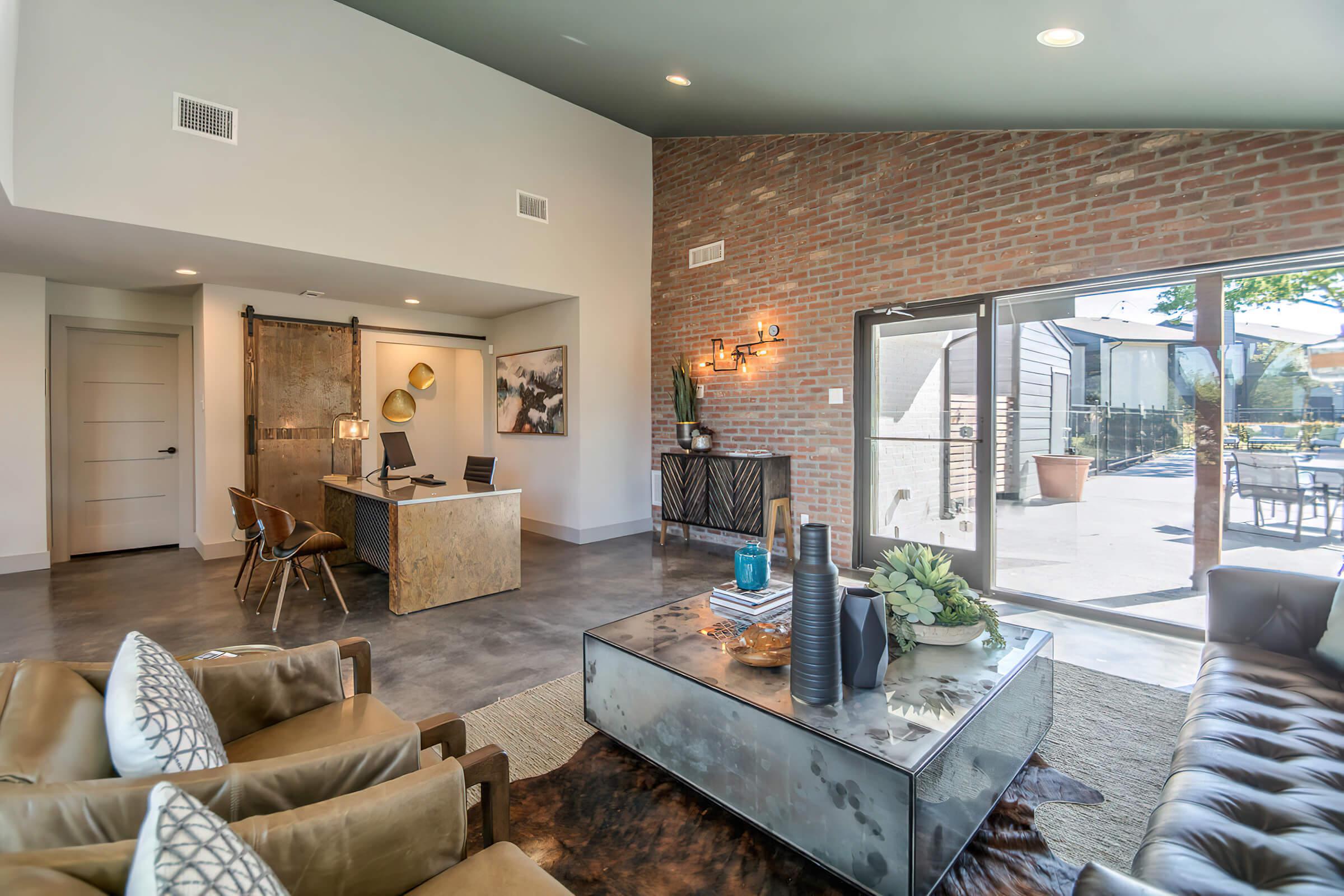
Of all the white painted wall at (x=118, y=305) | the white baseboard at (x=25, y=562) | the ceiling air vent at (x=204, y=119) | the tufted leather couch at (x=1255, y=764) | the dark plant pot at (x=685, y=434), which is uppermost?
the ceiling air vent at (x=204, y=119)

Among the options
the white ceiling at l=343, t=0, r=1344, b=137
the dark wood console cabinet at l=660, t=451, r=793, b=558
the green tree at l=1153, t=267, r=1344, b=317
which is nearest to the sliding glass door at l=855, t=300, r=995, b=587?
the dark wood console cabinet at l=660, t=451, r=793, b=558

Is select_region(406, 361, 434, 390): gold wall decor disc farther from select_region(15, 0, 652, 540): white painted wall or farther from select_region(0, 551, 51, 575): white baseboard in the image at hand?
select_region(0, 551, 51, 575): white baseboard

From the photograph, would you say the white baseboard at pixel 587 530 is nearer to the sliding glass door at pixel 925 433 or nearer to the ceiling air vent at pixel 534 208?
the sliding glass door at pixel 925 433

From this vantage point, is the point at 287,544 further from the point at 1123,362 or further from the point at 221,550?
the point at 1123,362

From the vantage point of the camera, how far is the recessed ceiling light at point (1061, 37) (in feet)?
8.66

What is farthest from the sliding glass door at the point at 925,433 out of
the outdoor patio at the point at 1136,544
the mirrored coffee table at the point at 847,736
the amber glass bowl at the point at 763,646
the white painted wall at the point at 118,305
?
the white painted wall at the point at 118,305

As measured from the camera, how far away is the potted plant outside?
6.01 meters

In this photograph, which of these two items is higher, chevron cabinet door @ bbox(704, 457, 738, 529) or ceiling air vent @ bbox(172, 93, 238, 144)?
ceiling air vent @ bbox(172, 93, 238, 144)

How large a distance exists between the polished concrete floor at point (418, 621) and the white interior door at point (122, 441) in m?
0.52

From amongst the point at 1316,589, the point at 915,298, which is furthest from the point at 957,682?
the point at 915,298

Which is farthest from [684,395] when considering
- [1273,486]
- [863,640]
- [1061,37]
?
[863,640]

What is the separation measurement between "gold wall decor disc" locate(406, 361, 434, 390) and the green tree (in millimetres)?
7547

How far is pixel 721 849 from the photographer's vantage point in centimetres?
182

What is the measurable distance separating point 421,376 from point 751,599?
6.82 m
